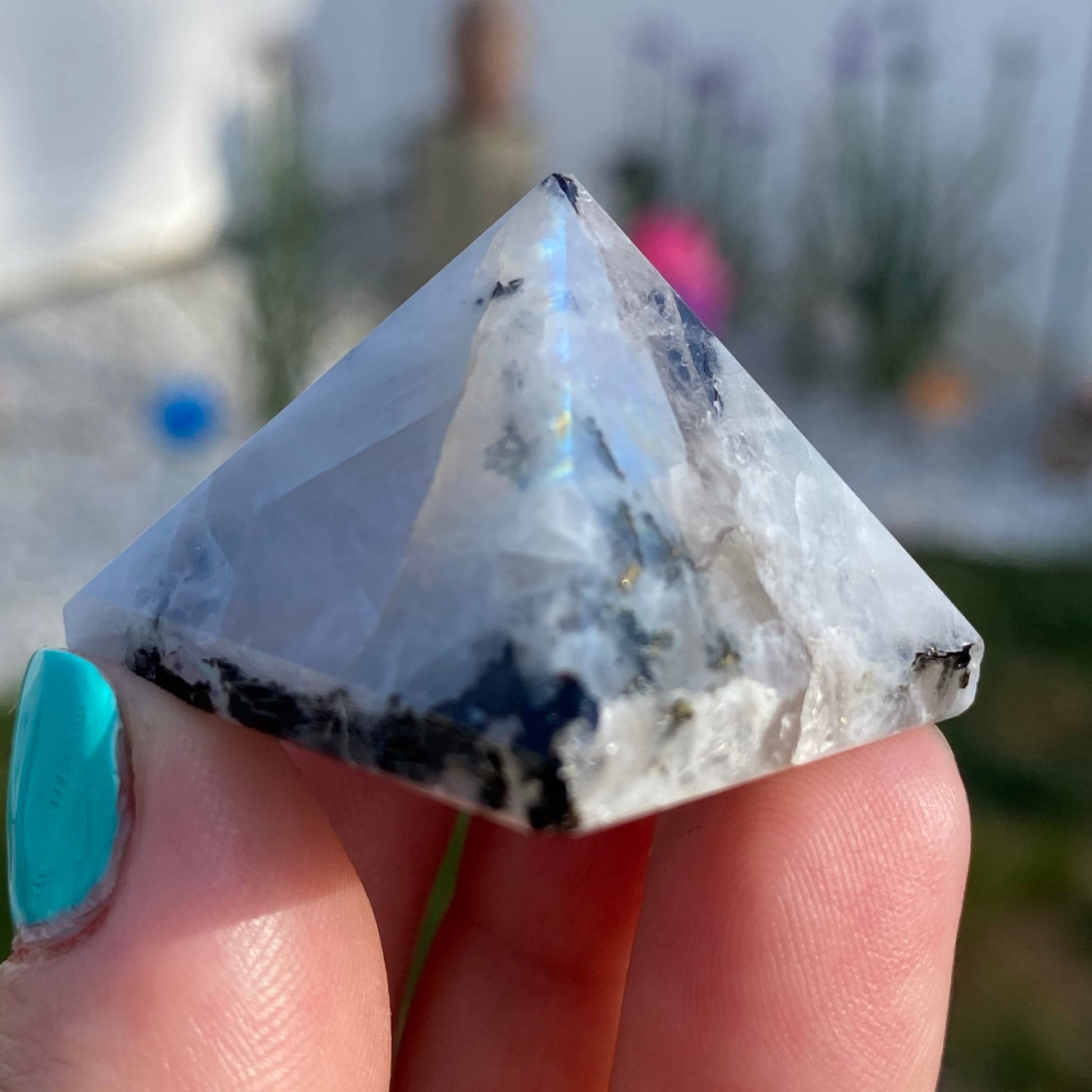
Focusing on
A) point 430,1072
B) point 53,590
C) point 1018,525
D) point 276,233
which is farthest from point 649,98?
point 430,1072

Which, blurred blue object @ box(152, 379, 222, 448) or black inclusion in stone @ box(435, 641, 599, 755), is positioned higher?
black inclusion in stone @ box(435, 641, 599, 755)

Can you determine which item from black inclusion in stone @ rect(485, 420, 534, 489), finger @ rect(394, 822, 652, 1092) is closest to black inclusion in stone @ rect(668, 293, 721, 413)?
black inclusion in stone @ rect(485, 420, 534, 489)

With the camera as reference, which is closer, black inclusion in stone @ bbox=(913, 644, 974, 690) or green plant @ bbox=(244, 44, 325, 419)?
black inclusion in stone @ bbox=(913, 644, 974, 690)

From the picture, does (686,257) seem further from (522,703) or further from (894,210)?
(522,703)

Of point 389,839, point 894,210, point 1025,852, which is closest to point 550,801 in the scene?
point 389,839

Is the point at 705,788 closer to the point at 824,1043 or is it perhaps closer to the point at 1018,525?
the point at 824,1043

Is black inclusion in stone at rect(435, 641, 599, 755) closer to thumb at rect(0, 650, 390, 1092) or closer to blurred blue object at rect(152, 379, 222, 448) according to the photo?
thumb at rect(0, 650, 390, 1092)

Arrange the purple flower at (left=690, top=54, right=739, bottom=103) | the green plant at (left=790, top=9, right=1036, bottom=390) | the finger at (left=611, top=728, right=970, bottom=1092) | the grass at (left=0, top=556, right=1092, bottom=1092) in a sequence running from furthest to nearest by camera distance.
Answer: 1. the purple flower at (left=690, top=54, right=739, bottom=103)
2. the green plant at (left=790, top=9, right=1036, bottom=390)
3. the grass at (left=0, top=556, right=1092, bottom=1092)
4. the finger at (left=611, top=728, right=970, bottom=1092)
